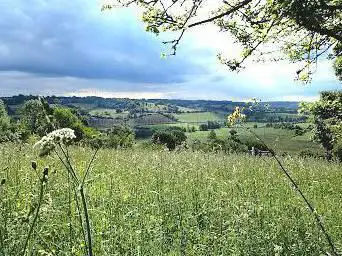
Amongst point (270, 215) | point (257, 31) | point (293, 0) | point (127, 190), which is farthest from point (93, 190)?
point (257, 31)

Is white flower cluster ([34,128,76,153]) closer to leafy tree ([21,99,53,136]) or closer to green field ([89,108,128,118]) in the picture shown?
leafy tree ([21,99,53,136])

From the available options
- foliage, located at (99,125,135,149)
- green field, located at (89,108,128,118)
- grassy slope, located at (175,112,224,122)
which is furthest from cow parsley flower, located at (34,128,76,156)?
grassy slope, located at (175,112,224,122)

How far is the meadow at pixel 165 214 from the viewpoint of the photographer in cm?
445

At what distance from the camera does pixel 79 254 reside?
417 cm

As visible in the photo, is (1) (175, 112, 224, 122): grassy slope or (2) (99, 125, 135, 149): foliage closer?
(2) (99, 125, 135, 149): foliage

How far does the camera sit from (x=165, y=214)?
603 cm

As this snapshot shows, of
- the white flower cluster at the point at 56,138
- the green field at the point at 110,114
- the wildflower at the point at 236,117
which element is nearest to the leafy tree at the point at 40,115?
the white flower cluster at the point at 56,138

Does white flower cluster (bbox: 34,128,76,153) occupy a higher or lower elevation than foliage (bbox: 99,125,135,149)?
higher

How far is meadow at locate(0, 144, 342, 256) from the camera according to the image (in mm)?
4445

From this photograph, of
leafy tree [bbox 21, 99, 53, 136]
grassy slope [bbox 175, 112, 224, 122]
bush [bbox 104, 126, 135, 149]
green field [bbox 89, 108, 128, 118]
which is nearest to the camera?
leafy tree [bbox 21, 99, 53, 136]

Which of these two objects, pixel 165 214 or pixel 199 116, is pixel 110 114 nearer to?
pixel 165 214

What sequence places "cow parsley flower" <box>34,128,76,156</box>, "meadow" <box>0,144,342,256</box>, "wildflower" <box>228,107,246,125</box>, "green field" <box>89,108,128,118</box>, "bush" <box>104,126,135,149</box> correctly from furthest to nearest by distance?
"green field" <box>89,108,128,118</box>
"meadow" <box>0,144,342,256</box>
"wildflower" <box>228,107,246,125</box>
"bush" <box>104,126,135,149</box>
"cow parsley flower" <box>34,128,76,156</box>

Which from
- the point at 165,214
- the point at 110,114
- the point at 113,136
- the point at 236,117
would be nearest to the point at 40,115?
the point at 113,136

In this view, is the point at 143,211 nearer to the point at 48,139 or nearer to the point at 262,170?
the point at 48,139
